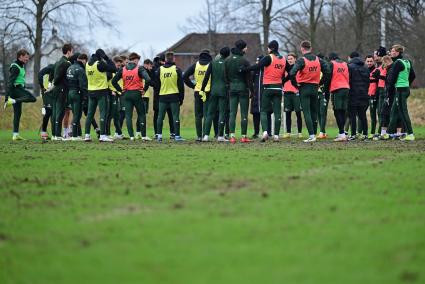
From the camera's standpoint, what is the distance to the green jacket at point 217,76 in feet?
65.0

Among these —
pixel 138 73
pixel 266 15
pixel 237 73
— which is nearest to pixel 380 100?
pixel 237 73

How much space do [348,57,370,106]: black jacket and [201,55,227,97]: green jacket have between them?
347cm

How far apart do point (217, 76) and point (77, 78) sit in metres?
3.89

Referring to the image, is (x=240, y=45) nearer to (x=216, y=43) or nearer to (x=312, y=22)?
(x=312, y=22)

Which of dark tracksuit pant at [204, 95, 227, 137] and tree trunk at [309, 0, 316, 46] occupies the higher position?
tree trunk at [309, 0, 316, 46]

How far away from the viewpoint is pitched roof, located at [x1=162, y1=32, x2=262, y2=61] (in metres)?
66.7

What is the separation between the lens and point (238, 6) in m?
52.7

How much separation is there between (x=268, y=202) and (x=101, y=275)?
3.15 meters

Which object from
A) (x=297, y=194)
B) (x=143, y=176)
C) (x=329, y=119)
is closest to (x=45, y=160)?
(x=143, y=176)

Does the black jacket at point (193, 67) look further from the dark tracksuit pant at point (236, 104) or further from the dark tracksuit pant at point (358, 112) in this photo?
the dark tracksuit pant at point (358, 112)

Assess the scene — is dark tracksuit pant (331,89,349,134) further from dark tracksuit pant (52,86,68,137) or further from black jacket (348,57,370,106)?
dark tracksuit pant (52,86,68,137)

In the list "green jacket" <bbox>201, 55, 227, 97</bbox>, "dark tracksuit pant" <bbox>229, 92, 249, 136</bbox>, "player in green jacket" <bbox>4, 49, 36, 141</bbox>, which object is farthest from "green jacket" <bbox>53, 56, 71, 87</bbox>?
"dark tracksuit pant" <bbox>229, 92, 249, 136</bbox>

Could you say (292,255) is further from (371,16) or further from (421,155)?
(371,16)

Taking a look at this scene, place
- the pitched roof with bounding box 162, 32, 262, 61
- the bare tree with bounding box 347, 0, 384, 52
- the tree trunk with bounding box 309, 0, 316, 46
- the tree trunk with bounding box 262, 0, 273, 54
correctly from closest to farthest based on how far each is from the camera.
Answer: the bare tree with bounding box 347, 0, 384, 52 < the tree trunk with bounding box 309, 0, 316, 46 < the tree trunk with bounding box 262, 0, 273, 54 < the pitched roof with bounding box 162, 32, 262, 61
